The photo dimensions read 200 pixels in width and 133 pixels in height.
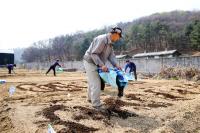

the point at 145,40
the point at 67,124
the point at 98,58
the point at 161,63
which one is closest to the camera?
the point at 67,124

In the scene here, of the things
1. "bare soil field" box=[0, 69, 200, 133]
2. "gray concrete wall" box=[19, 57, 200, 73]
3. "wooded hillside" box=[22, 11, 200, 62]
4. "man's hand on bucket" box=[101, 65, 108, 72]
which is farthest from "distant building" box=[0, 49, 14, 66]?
"man's hand on bucket" box=[101, 65, 108, 72]

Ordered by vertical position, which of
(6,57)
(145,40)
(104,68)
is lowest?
(104,68)

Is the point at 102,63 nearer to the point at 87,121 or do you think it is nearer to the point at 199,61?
the point at 87,121

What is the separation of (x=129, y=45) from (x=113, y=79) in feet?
325

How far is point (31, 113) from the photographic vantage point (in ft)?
25.7

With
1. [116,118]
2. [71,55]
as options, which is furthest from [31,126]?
[71,55]

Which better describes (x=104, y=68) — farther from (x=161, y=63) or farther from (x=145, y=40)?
(x=145, y=40)

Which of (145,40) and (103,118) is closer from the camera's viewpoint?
(103,118)

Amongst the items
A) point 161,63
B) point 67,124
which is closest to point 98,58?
point 67,124

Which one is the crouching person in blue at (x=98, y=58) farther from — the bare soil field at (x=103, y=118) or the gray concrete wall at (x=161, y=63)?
the gray concrete wall at (x=161, y=63)

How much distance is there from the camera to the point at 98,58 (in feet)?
25.1

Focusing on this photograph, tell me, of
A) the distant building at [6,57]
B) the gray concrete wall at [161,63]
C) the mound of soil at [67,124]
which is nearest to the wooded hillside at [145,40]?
the gray concrete wall at [161,63]

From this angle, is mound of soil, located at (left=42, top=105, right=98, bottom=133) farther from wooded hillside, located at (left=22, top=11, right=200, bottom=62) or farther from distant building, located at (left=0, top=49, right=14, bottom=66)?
wooded hillside, located at (left=22, top=11, right=200, bottom=62)

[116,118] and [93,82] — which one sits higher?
[93,82]
